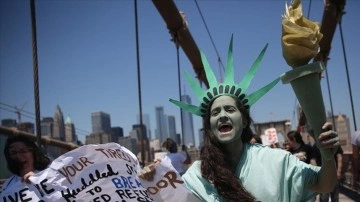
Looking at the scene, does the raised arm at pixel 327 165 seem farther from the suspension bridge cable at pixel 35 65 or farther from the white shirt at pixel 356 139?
the white shirt at pixel 356 139

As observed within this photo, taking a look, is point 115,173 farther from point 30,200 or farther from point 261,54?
point 261,54

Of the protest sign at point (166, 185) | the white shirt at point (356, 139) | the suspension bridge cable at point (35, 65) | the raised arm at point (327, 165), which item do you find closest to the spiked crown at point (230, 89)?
the protest sign at point (166, 185)

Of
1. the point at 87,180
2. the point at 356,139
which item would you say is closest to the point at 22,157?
the point at 87,180

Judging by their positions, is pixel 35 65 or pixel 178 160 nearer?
pixel 35 65

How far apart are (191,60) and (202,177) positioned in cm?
1494

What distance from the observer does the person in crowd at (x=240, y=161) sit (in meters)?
1.77

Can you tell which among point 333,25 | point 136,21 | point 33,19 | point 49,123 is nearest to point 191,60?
point 333,25

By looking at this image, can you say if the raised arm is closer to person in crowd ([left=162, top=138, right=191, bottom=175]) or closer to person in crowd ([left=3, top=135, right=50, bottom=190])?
person in crowd ([left=3, top=135, right=50, bottom=190])

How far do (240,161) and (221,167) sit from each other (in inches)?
4.8

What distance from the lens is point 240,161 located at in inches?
77.1

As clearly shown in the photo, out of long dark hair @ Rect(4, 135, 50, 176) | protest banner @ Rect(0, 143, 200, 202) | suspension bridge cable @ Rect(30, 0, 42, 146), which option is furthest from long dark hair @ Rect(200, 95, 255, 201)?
suspension bridge cable @ Rect(30, 0, 42, 146)

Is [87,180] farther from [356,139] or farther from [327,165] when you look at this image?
[356,139]

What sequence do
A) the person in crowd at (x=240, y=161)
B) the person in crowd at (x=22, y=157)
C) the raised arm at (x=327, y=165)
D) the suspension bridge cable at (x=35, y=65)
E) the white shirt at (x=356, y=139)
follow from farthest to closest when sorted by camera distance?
the white shirt at (x=356, y=139) < the suspension bridge cable at (x=35, y=65) < the person in crowd at (x=22, y=157) < the person in crowd at (x=240, y=161) < the raised arm at (x=327, y=165)

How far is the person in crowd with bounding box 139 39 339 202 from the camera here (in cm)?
177
